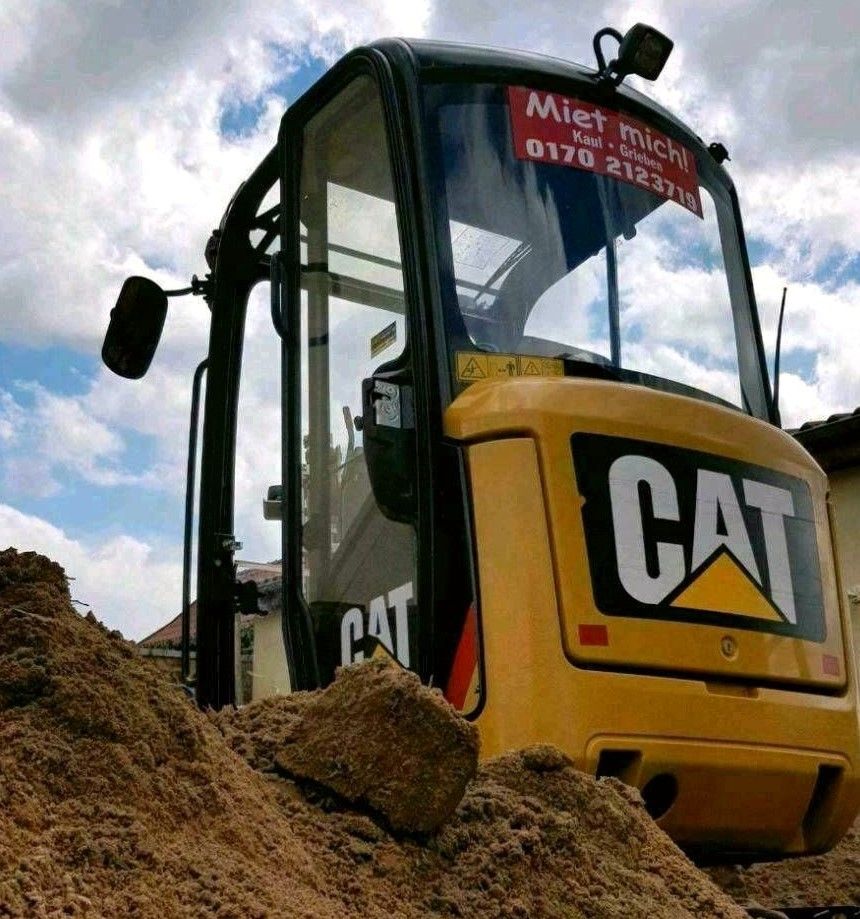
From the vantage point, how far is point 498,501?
118 inches

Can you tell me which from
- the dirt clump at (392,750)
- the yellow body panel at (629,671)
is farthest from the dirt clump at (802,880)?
the dirt clump at (392,750)

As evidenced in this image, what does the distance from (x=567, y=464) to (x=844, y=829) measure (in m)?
1.25

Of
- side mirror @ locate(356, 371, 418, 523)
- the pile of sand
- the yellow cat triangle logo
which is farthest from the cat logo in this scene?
the pile of sand

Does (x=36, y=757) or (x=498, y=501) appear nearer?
(x=36, y=757)

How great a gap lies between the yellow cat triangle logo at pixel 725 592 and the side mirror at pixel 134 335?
247cm

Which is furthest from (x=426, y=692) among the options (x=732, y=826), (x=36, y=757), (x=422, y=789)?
(x=732, y=826)

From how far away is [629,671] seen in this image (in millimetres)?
2881

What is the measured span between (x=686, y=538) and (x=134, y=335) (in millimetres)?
2478

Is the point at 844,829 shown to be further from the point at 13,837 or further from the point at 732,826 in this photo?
the point at 13,837

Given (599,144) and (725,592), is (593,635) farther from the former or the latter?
(599,144)

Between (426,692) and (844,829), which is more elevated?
(426,692)

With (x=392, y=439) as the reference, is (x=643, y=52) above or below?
above

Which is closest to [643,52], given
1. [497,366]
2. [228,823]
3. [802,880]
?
[497,366]

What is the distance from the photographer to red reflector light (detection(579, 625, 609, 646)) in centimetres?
286
